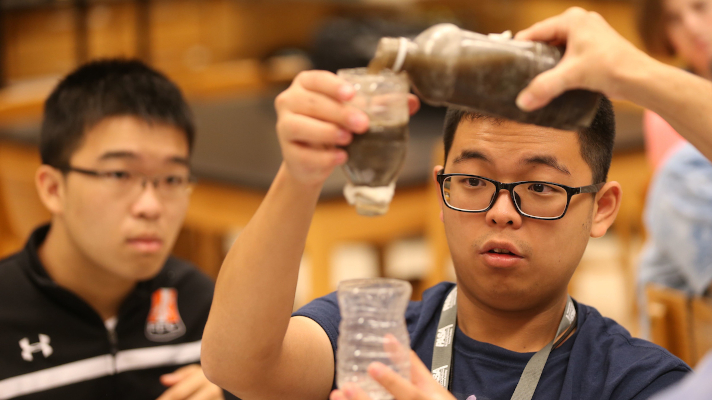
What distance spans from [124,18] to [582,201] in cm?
678

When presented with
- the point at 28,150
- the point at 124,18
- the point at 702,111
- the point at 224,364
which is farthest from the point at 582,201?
the point at 124,18

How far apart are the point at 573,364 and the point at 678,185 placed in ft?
4.43

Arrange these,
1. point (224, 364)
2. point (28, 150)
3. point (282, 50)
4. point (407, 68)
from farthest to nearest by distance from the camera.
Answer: point (282, 50) → point (28, 150) → point (224, 364) → point (407, 68)

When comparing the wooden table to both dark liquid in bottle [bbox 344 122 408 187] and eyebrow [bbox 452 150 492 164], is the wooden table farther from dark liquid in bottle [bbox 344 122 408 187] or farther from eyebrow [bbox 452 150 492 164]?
dark liquid in bottle [bbox 344 122 408 187]

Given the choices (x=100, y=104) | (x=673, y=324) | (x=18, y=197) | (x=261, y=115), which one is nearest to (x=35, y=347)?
(x=100, y=104)

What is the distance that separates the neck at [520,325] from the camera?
52.8 inches

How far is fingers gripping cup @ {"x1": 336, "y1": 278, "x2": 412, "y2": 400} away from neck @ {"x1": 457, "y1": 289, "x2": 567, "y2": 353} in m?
0.35

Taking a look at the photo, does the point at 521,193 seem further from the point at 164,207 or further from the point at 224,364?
the point at 164,207

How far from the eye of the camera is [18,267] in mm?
1856

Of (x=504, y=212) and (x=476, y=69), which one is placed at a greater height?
(x=476, y=69)

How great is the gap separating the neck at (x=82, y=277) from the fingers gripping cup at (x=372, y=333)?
3.40ft

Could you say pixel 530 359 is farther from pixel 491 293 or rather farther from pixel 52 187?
pixel 52 187

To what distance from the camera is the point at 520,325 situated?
1348mm

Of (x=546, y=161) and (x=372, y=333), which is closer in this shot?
(x=372, y=333)
